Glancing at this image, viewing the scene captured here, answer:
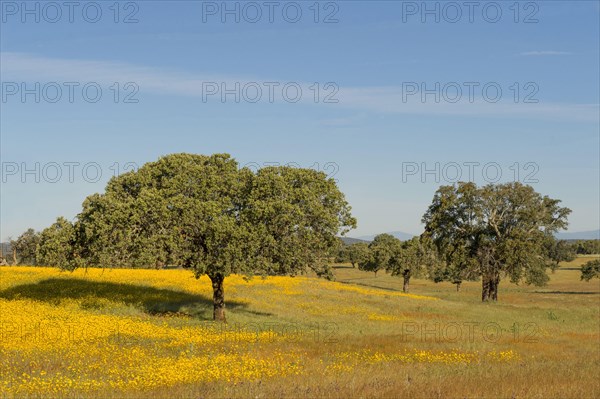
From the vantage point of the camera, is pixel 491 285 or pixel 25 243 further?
pixel 25 243

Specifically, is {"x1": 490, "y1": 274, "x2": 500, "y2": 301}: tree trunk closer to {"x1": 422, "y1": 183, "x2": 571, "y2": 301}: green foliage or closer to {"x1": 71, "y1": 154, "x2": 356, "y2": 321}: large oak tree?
{"x1": 422, "y1": 183, "x2": 571, "y2": 301}: green foliage

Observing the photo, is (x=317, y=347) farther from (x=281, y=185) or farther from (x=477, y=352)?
(x=281, y=185)

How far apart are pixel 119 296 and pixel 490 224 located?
4576 cm

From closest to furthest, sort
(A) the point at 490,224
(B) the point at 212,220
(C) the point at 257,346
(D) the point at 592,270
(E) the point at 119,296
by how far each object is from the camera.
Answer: (C) the point at 257,346, (B) the point at 212,220, (E) the point at 119,296, (A) the point at 490,224, (D) the point at 592,270

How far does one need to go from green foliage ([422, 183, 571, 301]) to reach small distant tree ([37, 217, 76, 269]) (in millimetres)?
46315

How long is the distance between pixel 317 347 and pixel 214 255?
11.7m

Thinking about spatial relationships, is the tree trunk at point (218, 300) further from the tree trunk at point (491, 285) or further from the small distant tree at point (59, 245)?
the tree trunk at point (491, 285)

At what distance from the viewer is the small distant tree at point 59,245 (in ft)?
112

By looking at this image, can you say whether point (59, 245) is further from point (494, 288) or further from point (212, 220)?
point (494, 288)

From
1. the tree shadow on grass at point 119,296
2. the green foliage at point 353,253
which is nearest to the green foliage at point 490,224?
the tree shadow on grass at point 119,296

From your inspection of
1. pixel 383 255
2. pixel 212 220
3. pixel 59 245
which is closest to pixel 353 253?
pixel 383 255

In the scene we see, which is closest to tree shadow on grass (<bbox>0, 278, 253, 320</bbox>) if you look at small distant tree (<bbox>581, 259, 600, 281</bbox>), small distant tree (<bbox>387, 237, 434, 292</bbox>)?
small distant tree (<bbox>387, 237, 434, 292</bbox>)

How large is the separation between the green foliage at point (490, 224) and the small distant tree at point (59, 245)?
152 feet

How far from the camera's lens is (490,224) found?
69000 millimetres
